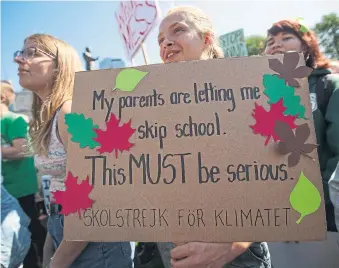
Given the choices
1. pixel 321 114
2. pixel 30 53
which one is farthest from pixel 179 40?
pixel 321 114

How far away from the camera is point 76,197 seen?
35.9 inches

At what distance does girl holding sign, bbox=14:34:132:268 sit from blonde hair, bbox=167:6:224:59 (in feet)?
1.73

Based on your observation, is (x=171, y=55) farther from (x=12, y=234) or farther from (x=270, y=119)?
(x=12, y=234)

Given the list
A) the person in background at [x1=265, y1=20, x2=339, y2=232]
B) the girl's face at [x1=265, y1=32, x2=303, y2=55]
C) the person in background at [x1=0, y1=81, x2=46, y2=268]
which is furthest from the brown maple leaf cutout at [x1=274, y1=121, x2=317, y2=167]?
the person in background at [x1=0, y1=81, x2=46, y2=268]

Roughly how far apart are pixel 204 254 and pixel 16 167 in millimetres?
2232

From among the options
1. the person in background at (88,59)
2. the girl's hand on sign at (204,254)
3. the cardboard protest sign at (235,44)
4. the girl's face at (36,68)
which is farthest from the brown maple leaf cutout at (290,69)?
the person in background at (88,59)

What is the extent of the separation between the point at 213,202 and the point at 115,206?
0.87ft

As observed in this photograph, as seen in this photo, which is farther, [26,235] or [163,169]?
[26,235]

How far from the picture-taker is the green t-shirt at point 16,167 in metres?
2.58

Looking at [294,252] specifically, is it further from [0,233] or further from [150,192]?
[0,233]

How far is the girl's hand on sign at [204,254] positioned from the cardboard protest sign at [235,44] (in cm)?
317

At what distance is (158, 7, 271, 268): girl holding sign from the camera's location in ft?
2.93

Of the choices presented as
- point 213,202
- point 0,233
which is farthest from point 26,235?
point 213,202

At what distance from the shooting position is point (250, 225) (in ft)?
2.80
